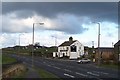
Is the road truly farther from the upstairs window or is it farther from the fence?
the upstairs window

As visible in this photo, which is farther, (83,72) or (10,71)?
(83,72)

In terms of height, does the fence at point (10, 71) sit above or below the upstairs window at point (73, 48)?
below

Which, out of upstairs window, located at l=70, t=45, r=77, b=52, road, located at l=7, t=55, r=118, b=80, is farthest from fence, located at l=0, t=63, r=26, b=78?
upstairs window, located at l=70, t=45, r=77, b=52

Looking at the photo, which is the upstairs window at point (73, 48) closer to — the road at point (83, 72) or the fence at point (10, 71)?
the road at point (83, 72)

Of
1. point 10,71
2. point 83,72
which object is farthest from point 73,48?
point 10,71

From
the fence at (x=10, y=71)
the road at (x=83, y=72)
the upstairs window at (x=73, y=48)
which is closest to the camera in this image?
the fence at (x=10, y=71)

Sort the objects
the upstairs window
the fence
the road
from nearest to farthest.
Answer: the fence, the road, the upstairs window

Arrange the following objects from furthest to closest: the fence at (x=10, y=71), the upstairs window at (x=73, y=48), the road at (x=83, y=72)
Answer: the upstairs window at (x=73, y=48) < the road at (x=83, y=72) < the fence at (x=10, y=71)

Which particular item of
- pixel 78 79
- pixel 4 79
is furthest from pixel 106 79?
pixel 4 79

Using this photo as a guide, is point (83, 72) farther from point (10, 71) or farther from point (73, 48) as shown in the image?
point (73, 48)

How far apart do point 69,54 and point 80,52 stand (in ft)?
16.8

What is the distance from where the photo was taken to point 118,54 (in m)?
95.2

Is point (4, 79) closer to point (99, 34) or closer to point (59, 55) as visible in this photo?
point (99, 34)

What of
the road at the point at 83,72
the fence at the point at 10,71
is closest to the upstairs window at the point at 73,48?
the road at the point at 83,72
